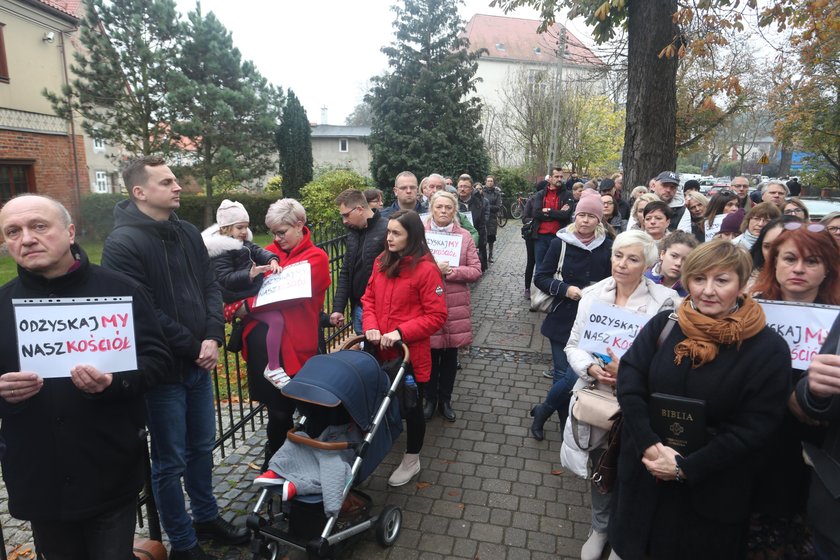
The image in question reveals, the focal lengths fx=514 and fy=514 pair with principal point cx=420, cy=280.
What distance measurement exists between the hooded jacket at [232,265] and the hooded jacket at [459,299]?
169 centimetres

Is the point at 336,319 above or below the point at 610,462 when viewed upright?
above

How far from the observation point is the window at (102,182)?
2492cm

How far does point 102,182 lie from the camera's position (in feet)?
83.4

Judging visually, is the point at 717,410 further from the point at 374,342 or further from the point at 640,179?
the point at 640,179

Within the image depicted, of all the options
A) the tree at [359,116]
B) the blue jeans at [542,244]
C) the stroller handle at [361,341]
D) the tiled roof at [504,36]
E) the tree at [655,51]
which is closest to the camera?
the stroller handle at [361,341]

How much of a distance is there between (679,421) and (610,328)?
3.39ft

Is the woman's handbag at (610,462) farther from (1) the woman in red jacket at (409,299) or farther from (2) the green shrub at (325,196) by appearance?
(2) the green shrub at (325,196)

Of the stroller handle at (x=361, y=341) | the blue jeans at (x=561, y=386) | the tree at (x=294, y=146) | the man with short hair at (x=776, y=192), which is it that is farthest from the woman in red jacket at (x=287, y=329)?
the tree at (x=294, y=146)

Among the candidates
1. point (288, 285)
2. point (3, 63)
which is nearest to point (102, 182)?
point (3, 63)

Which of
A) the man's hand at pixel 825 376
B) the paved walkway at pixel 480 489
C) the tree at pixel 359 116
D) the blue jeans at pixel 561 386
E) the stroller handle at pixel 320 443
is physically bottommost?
the paved walkway at pixel 480 489

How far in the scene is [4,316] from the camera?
7.27 ft

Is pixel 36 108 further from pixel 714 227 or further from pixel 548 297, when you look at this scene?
pixel 714 227

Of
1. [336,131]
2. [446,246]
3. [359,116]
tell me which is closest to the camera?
[446,246]

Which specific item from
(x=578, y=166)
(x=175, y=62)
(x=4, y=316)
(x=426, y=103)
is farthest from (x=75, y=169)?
(x=578, y=166)
